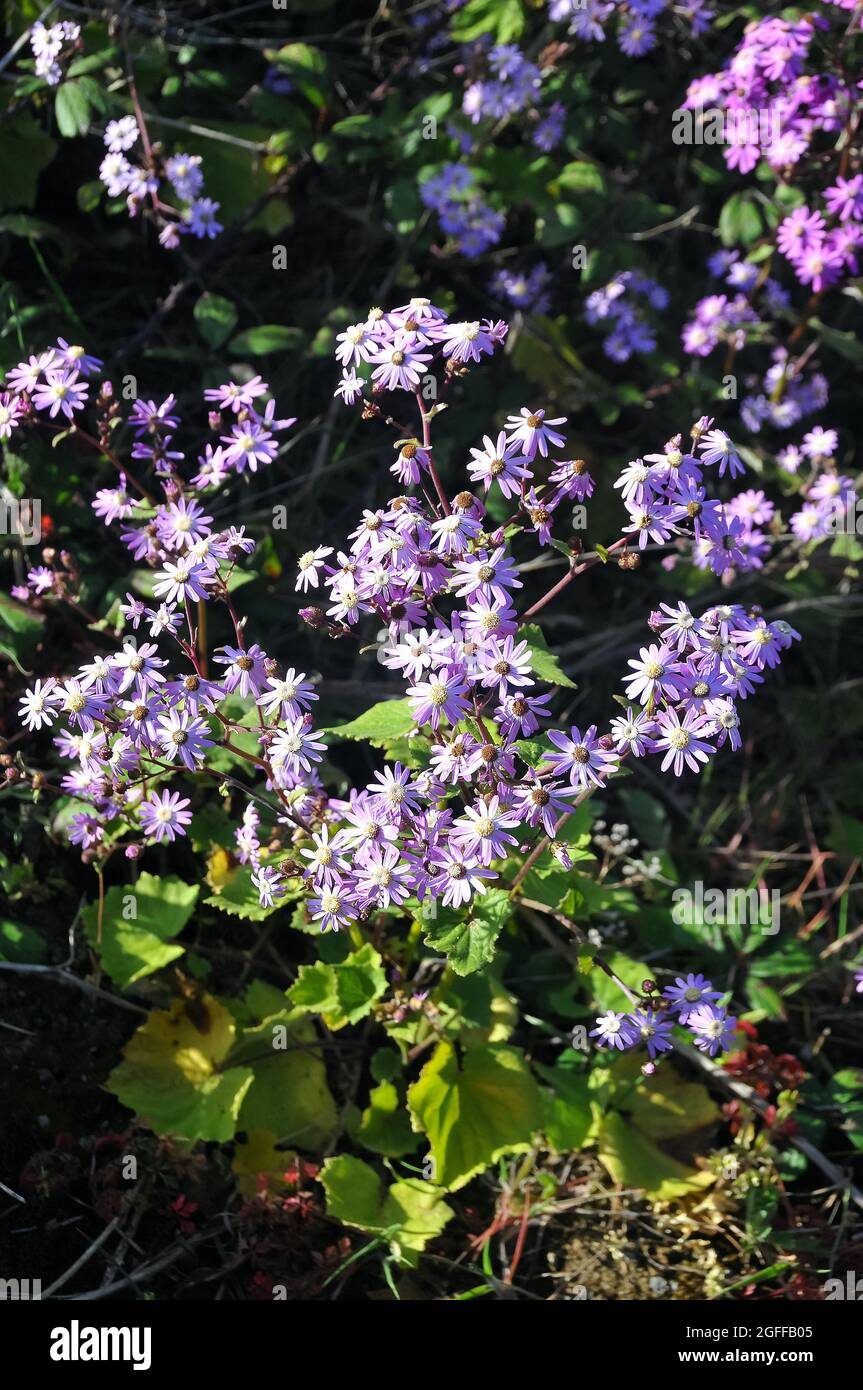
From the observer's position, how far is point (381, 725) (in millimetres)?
2742

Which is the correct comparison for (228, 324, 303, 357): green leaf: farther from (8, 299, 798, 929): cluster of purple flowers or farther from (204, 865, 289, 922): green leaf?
(204, 865, 289, 922): green leaf

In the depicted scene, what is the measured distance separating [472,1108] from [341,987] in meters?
0.45

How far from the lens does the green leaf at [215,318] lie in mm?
4078

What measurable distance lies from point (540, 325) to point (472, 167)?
59 cm

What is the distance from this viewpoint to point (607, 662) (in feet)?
14.5

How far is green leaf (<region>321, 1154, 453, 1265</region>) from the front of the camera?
3.08 m

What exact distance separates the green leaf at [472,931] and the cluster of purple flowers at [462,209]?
8.63ft

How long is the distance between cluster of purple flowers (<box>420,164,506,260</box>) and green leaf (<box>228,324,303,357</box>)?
0.75m

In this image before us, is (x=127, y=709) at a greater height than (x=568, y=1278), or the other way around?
(x=127, y=709)

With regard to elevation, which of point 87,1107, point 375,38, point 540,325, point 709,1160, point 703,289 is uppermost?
point 375,38

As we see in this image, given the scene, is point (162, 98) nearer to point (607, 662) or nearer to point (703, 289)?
point (703, 289)

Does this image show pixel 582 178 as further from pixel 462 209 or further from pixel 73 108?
pixel 73 108

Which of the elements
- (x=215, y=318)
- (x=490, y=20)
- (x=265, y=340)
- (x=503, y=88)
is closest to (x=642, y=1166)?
(x=265, y=340)
